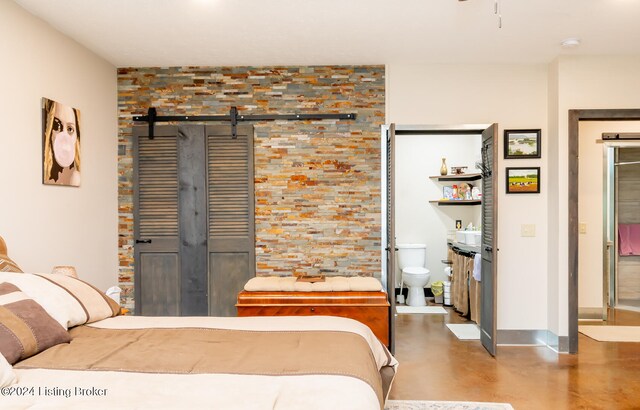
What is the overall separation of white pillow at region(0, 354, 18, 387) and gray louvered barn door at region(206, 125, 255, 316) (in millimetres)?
2736

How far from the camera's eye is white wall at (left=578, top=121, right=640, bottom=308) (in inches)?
207

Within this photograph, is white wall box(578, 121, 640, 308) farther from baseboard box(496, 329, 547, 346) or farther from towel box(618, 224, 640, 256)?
baseboard box(496, 329, 547, 346)

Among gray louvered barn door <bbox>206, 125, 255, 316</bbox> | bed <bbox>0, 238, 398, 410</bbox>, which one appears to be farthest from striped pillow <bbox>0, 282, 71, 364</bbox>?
gray louvered barn door <bbox>206, 125, 255, 316</bbox>

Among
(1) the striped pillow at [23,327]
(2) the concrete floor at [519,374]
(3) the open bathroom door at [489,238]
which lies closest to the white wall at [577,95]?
(2) the concrete floor at [519,374]

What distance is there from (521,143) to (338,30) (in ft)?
6.91

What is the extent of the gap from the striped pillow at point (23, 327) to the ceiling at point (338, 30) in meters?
2.01

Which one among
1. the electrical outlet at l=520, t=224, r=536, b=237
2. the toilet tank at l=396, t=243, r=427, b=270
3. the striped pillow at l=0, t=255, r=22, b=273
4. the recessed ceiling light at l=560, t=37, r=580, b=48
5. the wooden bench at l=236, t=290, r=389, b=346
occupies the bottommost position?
the wooden bench at l=236, t=290, r=389, b=346

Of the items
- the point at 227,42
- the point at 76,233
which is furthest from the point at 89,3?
the point at 76,233

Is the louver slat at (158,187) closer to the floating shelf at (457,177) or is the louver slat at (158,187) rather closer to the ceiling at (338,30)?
the ceiling at (338,30)

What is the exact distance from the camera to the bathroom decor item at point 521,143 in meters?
4.16

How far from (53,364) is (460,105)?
382cm

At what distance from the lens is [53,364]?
5.46 feet

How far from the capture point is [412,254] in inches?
239

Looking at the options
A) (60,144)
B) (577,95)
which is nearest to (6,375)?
(60,144)
